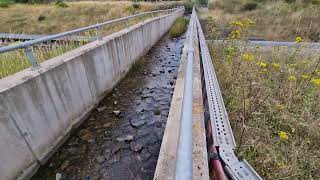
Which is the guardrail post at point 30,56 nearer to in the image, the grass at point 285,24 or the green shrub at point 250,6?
the grass at point 285,24

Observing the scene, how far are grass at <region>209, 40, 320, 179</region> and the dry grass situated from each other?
73.7 ft

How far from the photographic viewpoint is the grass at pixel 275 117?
2.32 metres

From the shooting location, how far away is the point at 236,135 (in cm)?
272

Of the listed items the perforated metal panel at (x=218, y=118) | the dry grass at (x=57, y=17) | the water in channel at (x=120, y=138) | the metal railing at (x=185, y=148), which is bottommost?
the dry grass at (x=57, y=17)

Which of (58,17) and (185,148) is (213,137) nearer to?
(185,148)

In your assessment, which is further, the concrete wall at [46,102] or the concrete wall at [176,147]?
the concrete wall at [46,102]

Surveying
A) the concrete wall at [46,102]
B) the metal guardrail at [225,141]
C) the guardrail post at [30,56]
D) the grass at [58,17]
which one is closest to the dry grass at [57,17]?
the grass at [58,17]

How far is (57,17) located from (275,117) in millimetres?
31132

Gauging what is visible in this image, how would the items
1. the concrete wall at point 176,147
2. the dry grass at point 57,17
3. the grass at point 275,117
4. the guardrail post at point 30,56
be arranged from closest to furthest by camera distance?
the concrete wall at point 176,147, the grass at point 275,117, the guardrail post at point 30,56, the dry grass at point 57,17

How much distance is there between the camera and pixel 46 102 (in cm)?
333

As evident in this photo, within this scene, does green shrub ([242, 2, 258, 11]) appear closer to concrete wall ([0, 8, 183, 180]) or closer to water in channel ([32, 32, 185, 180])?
water in channel ([32, 32, 185, 180])

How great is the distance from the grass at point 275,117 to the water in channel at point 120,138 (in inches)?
64.8

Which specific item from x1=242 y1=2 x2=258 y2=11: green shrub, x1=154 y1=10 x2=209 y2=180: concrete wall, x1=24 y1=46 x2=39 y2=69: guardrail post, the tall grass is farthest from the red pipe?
x1=242 y1=2 x2=258 y2=11: green shrub

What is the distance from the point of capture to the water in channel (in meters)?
3.25
